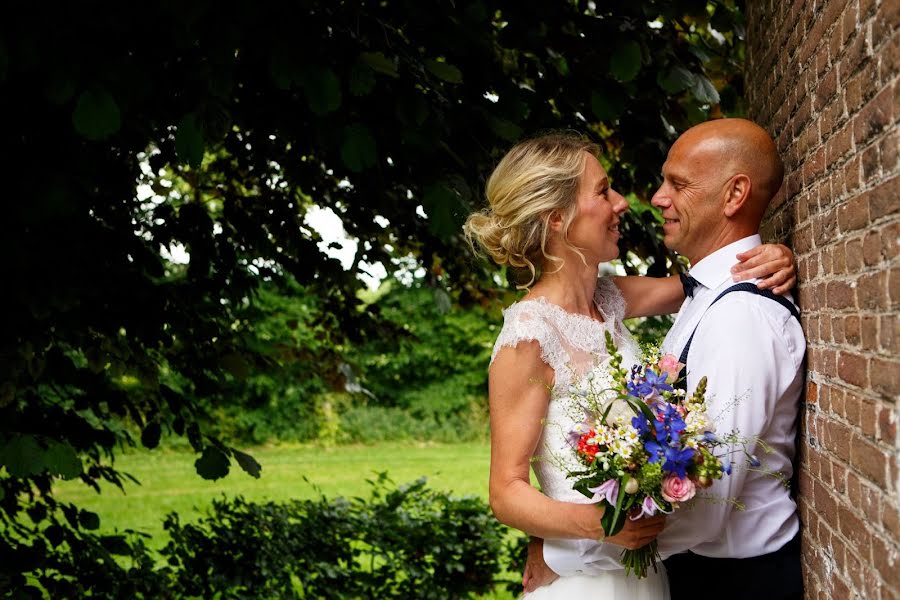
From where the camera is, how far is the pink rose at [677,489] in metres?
1.95

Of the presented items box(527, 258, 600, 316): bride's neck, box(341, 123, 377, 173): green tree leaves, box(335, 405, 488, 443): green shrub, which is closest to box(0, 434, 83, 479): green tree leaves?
box(341, 123, 377, 173): green tree leaves

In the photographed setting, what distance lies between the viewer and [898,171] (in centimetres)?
175

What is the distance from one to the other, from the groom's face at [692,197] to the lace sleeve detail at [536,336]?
462 mm

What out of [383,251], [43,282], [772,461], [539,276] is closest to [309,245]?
[383,251]

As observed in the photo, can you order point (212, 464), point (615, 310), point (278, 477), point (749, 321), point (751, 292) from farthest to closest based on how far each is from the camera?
1. point (278, 477)
2. point (212, 464)
3. point (615, 310)
4. point (751, 292)
5. point (749, 321)

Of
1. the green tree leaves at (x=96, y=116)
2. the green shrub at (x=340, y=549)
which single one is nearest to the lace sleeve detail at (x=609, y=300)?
the green tree leaves at (x=96, y=116)

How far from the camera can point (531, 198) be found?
306 cm

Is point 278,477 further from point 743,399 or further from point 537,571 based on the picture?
point 743,399

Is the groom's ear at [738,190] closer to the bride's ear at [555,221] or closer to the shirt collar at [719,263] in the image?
the shirt collar at [719,263]

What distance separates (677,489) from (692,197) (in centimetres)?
109

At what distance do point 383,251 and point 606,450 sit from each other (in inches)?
141

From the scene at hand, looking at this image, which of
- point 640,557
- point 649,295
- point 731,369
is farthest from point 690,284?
point 640,557

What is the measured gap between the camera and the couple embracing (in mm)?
2377

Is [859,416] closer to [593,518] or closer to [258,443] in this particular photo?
[593,518]
